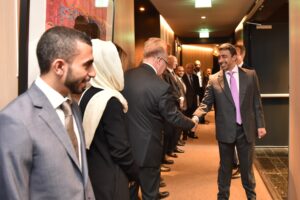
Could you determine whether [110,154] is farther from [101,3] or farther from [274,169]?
[274,169]

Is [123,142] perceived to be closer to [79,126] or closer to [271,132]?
[79,126]

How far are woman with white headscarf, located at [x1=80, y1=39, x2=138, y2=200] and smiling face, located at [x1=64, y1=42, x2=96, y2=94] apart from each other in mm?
467

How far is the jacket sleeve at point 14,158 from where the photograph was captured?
1.30 m

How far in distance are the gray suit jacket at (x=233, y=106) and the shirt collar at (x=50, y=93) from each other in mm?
2485

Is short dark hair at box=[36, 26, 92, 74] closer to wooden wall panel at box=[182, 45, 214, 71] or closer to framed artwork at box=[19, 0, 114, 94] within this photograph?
framed artwork at box=[19, 0, 114, 94]

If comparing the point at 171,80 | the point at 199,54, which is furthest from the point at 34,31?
the point at 199,54

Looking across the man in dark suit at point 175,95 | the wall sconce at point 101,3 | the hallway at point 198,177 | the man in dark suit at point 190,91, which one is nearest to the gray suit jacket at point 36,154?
the wall sconce at point 101,3

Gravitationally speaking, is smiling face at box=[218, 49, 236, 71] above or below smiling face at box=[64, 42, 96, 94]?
above

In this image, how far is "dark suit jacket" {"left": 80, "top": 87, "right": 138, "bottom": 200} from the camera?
209 centimetres

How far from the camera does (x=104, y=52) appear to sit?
7.00 feet

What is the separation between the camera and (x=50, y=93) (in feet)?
5.04

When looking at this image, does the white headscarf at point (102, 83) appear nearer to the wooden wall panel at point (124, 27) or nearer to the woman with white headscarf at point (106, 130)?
the woman with white headscarf at point (106, 130)

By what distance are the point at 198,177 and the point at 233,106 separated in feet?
6.71

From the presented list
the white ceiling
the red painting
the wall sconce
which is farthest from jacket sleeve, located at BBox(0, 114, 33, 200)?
the white ceiling
